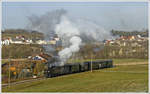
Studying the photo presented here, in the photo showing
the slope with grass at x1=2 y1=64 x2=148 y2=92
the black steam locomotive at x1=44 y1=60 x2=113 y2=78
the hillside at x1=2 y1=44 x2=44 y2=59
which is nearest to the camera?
the slope with grass at x1=2 y1=64 x2=148 y2=92

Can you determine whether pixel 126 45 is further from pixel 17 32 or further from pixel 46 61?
pixel 46 61

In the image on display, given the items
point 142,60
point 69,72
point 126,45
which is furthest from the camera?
point 126,45

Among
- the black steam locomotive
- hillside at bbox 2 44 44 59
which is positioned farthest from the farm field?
hillside at bbox 2 44 44 59

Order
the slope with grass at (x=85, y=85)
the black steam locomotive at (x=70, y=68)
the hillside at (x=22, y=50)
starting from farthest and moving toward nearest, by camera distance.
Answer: the hillside at (x=22, y=50), the black steam locomotive at (x=70, y=68), the slope with grass at (x=85, y=85)

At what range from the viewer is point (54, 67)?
26.1 m

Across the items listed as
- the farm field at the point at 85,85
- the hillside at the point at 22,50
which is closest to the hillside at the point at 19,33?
the hillside at the point at 22,50

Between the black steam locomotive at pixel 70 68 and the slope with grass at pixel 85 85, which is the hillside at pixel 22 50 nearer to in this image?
the black steam locomotive at pixel 70 68

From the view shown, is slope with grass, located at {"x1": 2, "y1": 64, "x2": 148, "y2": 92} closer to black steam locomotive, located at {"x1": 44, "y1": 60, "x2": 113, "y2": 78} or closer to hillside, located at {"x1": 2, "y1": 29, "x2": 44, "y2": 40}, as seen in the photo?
black steam locomotive, located at {"x1": 44, "y1": 60, "x2": 113, "y2": 78}

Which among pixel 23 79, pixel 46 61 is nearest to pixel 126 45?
pixel 46 61

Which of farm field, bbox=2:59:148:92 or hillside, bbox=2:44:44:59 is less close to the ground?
hillside, bbox=2:44:44:59

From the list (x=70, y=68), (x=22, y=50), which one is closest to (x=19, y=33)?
(x=22, y=50)

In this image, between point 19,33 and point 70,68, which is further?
point 19,33

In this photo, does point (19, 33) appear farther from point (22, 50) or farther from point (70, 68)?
point (70, 68)

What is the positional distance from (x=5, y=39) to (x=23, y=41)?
378cm
